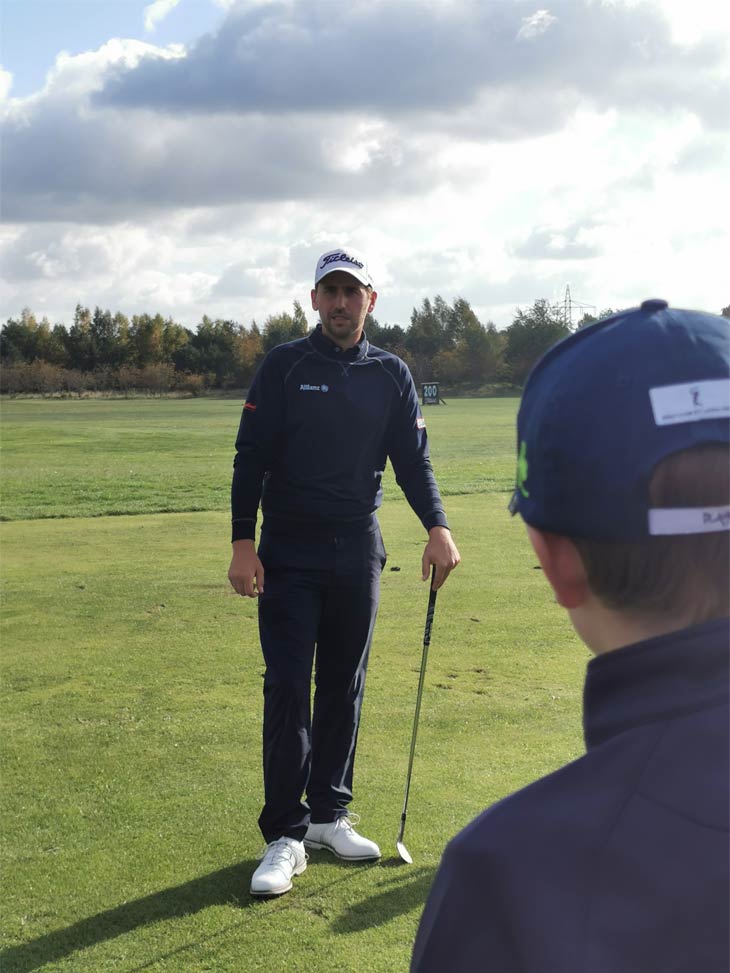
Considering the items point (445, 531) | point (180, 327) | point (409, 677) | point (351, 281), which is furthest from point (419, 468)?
point (180, 327)

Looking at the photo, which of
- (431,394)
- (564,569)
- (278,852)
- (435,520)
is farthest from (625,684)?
(431,394)

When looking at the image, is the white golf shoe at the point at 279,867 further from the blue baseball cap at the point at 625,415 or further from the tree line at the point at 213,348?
the tree line at the point at 213,348

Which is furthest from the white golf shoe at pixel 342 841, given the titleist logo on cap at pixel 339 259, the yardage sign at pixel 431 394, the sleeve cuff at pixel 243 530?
the yardage sign at pixel 431 394

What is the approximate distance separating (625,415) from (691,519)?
131 mm

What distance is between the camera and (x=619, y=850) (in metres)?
1.06

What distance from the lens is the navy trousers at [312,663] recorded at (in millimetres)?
4730

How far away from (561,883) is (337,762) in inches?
161

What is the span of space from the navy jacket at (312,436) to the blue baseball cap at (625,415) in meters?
3.58

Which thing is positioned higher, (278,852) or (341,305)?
(341,305)

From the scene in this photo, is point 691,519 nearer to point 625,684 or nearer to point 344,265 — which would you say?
point 625,684

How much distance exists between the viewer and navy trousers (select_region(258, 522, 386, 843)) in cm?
473

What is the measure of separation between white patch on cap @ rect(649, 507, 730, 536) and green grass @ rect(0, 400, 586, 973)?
3.00 meters

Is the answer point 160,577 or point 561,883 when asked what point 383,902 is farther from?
point 160,577

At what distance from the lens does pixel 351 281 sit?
489 centimetres
